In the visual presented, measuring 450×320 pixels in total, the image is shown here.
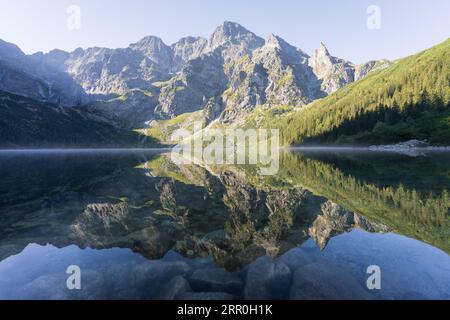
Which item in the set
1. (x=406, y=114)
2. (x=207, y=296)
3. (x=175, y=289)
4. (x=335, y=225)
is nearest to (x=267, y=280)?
(x=207, y=296)

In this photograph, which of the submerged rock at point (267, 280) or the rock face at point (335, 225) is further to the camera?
the rock face at point (335, 225)

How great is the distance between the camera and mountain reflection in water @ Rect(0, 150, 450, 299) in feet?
39.0

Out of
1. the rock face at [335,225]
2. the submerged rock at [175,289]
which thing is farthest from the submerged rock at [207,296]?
the rock face at [335,225]

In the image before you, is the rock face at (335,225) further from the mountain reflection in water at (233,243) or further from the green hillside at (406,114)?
the green hillside at (406,114)

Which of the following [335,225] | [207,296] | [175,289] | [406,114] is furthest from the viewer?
[406,114]

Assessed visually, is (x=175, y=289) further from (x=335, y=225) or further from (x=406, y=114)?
(x=406, y=114)

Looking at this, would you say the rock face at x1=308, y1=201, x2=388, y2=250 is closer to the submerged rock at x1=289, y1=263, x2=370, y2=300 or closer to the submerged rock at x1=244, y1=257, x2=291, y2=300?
the submerged rock at x1=289, y1=263, x2=370, y2=300

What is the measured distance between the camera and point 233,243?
17.6 meters

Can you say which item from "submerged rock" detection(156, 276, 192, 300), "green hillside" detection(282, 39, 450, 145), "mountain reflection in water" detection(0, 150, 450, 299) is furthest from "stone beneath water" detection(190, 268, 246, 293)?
"green hillside" detection(282, 39, 450, 145)

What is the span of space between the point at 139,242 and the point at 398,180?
1332 inches

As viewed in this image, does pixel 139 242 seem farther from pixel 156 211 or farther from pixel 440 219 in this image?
pixel 440 219

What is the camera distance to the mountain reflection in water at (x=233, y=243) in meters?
11.9

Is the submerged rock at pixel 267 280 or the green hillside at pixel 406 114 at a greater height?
the green hillside at pixel 406 114
